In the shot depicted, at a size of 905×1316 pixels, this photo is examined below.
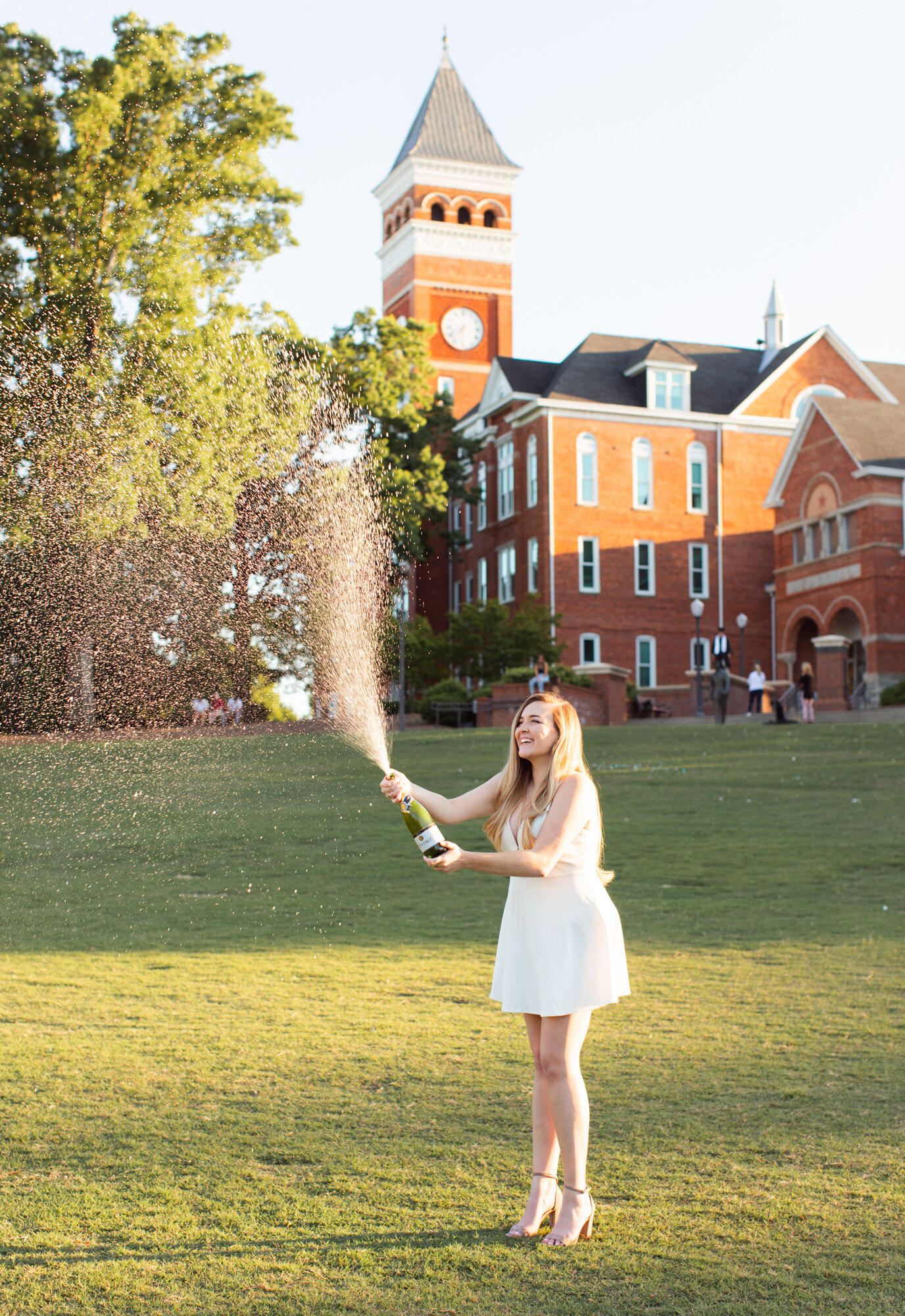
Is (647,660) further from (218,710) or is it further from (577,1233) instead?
(577,1233)

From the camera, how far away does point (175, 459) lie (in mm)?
20281

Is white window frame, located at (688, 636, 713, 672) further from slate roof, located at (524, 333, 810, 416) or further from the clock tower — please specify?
the clock tower

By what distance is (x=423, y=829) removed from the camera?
161 inches

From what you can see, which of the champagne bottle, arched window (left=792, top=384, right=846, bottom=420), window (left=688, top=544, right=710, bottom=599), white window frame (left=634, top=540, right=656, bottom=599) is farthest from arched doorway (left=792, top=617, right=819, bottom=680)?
the champagne bottle

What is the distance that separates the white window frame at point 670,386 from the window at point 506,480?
6.21 m

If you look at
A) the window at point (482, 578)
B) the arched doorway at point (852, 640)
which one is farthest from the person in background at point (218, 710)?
the window at point (482, 578)

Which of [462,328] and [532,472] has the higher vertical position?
[462,328]

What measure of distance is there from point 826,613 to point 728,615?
806 centimetres

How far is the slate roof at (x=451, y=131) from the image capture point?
236ft

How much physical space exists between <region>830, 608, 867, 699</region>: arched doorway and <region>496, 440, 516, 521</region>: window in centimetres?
1497

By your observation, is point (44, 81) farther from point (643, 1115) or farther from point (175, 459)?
point (643, 1115)

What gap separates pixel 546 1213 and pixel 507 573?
52.1 m

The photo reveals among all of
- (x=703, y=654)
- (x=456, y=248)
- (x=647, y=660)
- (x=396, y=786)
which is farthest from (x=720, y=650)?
(x=456, y=248)

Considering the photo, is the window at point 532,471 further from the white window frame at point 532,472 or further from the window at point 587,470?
the window at point 587,470
